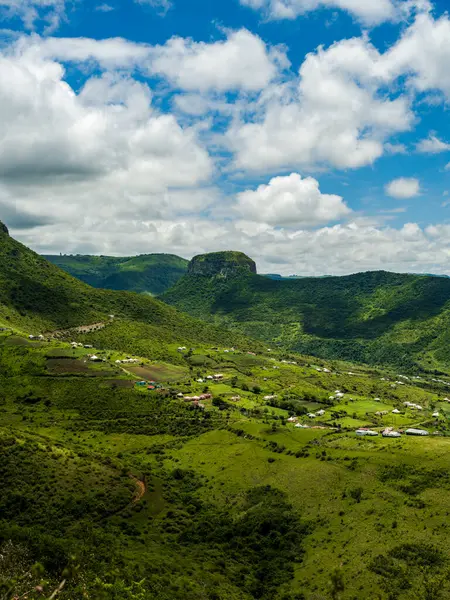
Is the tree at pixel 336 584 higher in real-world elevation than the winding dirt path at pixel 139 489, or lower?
higher

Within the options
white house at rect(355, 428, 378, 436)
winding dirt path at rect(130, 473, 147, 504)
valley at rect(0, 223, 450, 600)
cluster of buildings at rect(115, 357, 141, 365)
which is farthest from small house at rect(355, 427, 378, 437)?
cluster of buildings at rect(115, 357, 141, 365)

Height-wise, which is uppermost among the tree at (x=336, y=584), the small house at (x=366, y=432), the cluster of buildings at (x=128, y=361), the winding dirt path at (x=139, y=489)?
the cluster of buildings at (x=128, y=361)

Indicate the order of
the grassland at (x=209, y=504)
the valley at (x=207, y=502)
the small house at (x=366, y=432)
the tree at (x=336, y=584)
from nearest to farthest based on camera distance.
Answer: the tree at (x=336, y=584) < the valley at (x=207, y=502) < the grassland at (x=209, y=504) < the small house at (x=366, y=432)

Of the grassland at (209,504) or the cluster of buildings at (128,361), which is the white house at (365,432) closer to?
the grassland at (209,504)

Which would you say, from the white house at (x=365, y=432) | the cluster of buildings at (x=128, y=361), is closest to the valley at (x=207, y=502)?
the white house at (x=365, y=432)

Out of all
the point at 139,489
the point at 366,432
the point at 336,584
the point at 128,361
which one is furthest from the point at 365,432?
the point at 128,361

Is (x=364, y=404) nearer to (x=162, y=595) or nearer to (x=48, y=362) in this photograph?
(x=48, y=362)

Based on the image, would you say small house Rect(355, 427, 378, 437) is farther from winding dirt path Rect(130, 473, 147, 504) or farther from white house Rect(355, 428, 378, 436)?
winding dirt path Rect(130, 473, 147, 504)

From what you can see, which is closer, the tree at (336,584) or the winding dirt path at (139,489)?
the tree at (336,584)
